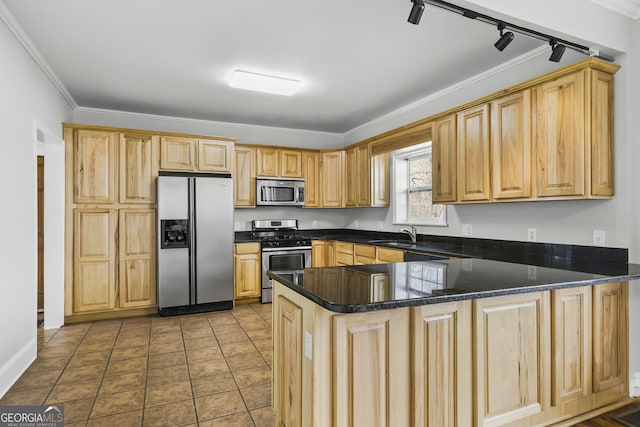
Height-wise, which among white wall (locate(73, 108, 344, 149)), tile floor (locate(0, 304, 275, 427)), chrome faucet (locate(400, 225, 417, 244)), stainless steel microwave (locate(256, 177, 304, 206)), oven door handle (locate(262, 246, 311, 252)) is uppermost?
white wall (locate(73, 108, 344, 149))

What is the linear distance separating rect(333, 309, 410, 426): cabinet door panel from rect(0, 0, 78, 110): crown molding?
10.0 ft

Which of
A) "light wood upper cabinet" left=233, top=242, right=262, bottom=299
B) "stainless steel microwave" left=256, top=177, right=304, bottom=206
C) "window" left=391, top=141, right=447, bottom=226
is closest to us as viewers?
"window" left=391, top=141, right=447, bottom=226

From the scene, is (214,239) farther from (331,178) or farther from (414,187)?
(414,187)

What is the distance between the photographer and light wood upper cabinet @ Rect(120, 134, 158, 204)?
4.41 meters

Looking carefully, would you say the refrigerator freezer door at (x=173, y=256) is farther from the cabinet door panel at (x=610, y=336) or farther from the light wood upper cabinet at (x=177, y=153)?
the cabinet door panel at (x=610, y=336)

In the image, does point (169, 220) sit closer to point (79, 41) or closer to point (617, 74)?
point (79, 41)

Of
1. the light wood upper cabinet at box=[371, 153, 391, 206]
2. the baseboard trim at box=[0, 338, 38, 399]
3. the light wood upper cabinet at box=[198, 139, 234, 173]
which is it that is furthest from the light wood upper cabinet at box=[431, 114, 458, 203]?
the baseboard trim at box=[0, 338, 38, 399]

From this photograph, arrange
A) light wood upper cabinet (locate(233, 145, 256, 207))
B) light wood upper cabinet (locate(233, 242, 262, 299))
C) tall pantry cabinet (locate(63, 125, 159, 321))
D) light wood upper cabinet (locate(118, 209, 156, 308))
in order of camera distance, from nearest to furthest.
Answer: tall pantry cabinet (locate(63, 125, 159, 321)) < light wood upper cabinet (locate(118, 209, 156, 308)) < light wood upper cabinet (locate(233, 242, 262, 299)) < light wood upper cabinet (locate(233, 145, 256, 207))

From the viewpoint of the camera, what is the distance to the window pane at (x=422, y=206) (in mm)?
4598

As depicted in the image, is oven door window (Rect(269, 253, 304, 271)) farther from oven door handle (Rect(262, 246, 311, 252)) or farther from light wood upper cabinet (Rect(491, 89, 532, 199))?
light wood upper cabinet (Rect(491, 89, 532, 199))

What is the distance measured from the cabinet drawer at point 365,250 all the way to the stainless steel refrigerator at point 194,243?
65.0 inches

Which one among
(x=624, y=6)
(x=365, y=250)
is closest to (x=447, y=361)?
(x=624, y=6)

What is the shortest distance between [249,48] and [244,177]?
2477 mm

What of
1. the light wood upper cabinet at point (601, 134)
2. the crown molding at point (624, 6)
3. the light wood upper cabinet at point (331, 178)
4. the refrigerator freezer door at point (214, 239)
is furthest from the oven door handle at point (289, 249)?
the crown molding at point (624, 6)
